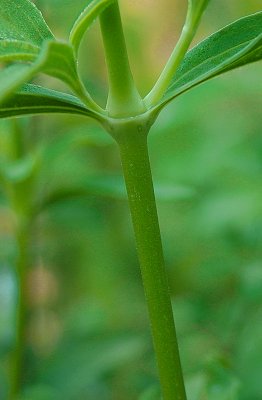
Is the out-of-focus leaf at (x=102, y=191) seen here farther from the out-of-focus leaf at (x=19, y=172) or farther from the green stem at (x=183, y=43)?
the green stem at (x=183, y=43)

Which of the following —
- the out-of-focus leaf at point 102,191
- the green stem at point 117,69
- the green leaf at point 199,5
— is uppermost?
the out-of-focus leaf at point 102,191

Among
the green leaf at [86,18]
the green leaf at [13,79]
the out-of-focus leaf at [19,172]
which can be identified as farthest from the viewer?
the out-of-focus leaf at [19,172]

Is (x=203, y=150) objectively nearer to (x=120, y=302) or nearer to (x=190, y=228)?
(x=190, y=228)

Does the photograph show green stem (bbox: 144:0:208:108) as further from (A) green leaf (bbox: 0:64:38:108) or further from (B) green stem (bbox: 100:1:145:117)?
(A) green leaf (bbox: 0:64:38:108)

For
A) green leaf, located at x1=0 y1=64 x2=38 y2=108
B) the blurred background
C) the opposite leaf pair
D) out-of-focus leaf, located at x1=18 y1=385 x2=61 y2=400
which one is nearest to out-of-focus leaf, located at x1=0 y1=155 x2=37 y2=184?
the blurred background

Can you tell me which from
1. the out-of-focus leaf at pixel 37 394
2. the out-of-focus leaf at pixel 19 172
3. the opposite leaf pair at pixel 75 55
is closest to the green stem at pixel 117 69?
the opposite leaf pair at pixel 75 55

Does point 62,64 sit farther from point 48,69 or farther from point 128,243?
point 128,243

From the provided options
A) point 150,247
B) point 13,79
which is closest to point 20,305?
point 150,247
